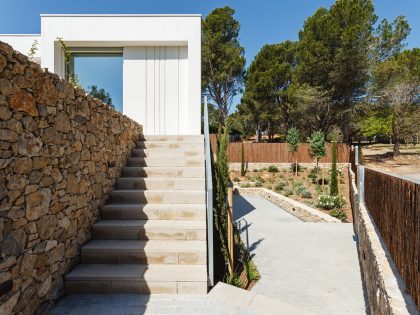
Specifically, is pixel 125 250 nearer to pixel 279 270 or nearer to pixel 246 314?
pixel 246 314

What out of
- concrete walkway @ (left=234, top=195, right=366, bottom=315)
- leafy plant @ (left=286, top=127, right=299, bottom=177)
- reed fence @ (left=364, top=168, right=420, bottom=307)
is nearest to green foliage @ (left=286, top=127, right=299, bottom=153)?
leafy plant @ (left=286, top=127, right=299, bottom=177)

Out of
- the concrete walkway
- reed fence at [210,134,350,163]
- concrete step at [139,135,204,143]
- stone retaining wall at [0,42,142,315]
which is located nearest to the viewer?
stone retaining wall at [0,42,142,315]

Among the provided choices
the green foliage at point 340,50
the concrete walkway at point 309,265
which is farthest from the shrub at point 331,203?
the green foliage at point 340,50

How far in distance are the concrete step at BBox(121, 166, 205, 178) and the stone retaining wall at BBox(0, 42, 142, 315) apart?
111cm

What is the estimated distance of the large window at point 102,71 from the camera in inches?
313

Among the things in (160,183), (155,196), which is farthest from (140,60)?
(155,196)

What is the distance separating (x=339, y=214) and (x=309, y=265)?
5.71 m

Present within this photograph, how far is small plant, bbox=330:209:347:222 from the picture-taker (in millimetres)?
9952

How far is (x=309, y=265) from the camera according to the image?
5297 mm

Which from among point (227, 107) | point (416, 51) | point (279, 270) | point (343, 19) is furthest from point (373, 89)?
point (279, 270)

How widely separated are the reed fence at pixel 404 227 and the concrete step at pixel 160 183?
2835mm

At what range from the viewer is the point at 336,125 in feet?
73.8

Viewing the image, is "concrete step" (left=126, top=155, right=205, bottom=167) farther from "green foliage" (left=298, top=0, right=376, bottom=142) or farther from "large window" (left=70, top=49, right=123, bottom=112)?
"green foliage" (left=298, top=0, right=376, bottom=142)

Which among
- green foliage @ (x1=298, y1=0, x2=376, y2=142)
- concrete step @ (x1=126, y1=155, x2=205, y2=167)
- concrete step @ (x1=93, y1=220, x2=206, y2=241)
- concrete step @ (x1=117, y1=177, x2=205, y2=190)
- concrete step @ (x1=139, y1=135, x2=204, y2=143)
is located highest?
green foliage @ (x1=298, y1=0, x2=376, y2=142)
